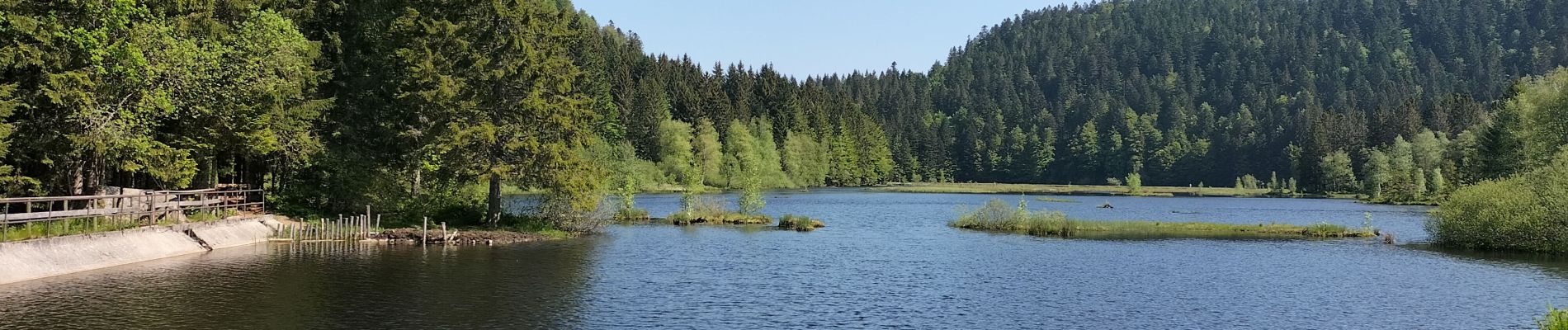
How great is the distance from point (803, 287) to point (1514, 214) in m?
43.1

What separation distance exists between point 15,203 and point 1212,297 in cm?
5050

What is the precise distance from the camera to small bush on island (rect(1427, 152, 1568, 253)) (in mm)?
58344

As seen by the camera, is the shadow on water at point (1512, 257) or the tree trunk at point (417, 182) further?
the tree trunk at point (417, 182)

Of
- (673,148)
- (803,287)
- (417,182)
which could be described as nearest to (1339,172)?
(673,148)

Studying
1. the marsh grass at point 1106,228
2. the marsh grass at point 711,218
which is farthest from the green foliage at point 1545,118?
the marsh grass at point 711,218

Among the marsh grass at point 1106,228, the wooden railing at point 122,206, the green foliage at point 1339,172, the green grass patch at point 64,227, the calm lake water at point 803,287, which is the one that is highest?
the green foliage at point 1339,172

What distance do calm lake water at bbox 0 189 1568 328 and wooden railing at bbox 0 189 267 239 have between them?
Answer: 306cm

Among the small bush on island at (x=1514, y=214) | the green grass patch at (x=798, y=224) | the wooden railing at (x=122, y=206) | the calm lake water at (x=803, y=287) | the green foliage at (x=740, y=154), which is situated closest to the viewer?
the calm lake water at (x=803, y=287)

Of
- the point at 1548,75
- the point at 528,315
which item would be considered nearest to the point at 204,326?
the point at 528,315

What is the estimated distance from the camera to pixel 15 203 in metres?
47.8

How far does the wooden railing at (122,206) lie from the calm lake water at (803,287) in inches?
120

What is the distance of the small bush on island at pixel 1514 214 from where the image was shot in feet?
191

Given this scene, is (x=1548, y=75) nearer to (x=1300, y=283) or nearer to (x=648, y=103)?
(x=1300, y=283)

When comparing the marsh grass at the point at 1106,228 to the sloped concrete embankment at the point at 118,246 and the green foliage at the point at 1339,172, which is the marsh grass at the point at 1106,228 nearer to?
the sloped concrete embankment at the point at 118,246
